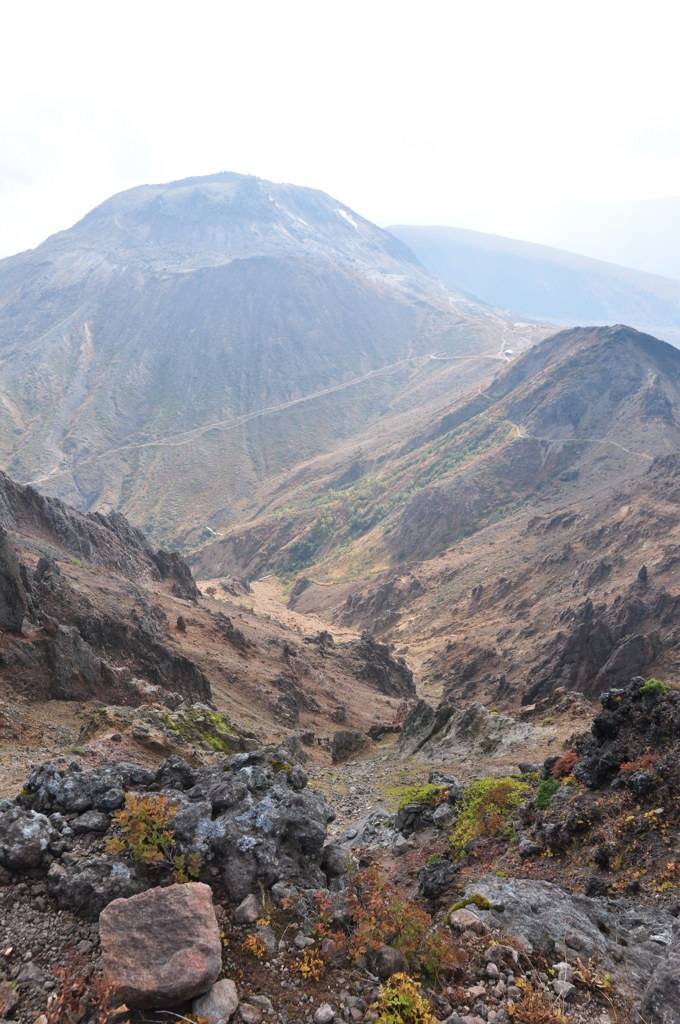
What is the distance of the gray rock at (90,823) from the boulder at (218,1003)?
2.63m

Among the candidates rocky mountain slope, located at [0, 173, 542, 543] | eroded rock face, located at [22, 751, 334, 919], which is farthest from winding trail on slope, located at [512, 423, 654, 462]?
eroded rock face, located at [22, 751, 334, 919]

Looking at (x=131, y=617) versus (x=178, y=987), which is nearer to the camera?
(x=178, y=987)

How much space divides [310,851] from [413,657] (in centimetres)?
3785

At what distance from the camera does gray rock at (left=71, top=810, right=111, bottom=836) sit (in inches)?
297

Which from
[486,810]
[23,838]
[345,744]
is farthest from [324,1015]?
[345,744]

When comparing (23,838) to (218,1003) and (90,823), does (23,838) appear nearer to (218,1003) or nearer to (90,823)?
(90,823)

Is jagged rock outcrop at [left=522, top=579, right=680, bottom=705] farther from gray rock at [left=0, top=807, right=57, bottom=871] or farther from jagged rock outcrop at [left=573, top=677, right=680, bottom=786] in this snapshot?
gray rock at [left=0, top=807, right=57, bottom=871]

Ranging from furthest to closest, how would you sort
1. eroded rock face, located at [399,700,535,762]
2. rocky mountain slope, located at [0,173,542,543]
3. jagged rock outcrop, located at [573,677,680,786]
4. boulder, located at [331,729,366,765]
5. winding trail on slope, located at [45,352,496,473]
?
winding trail on slope, located at [45,352,496,473], rocky mountain slope, located at [0,173,542,543], boulder, located at [331,729,366,765], eroded rock face, located at [399,700,535,762], jagged rock outcrop, located at [573,677,680,786]

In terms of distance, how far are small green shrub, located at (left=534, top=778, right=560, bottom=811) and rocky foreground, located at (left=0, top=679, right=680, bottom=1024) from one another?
0.86 feet

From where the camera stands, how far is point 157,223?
Answer: 626 feet

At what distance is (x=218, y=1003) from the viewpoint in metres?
5.63

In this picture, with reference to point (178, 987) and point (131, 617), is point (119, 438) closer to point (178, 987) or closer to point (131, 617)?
point (131, 617)

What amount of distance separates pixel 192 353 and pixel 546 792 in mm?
141236

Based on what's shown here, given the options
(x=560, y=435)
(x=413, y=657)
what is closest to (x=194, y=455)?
(x=560, y=435)
